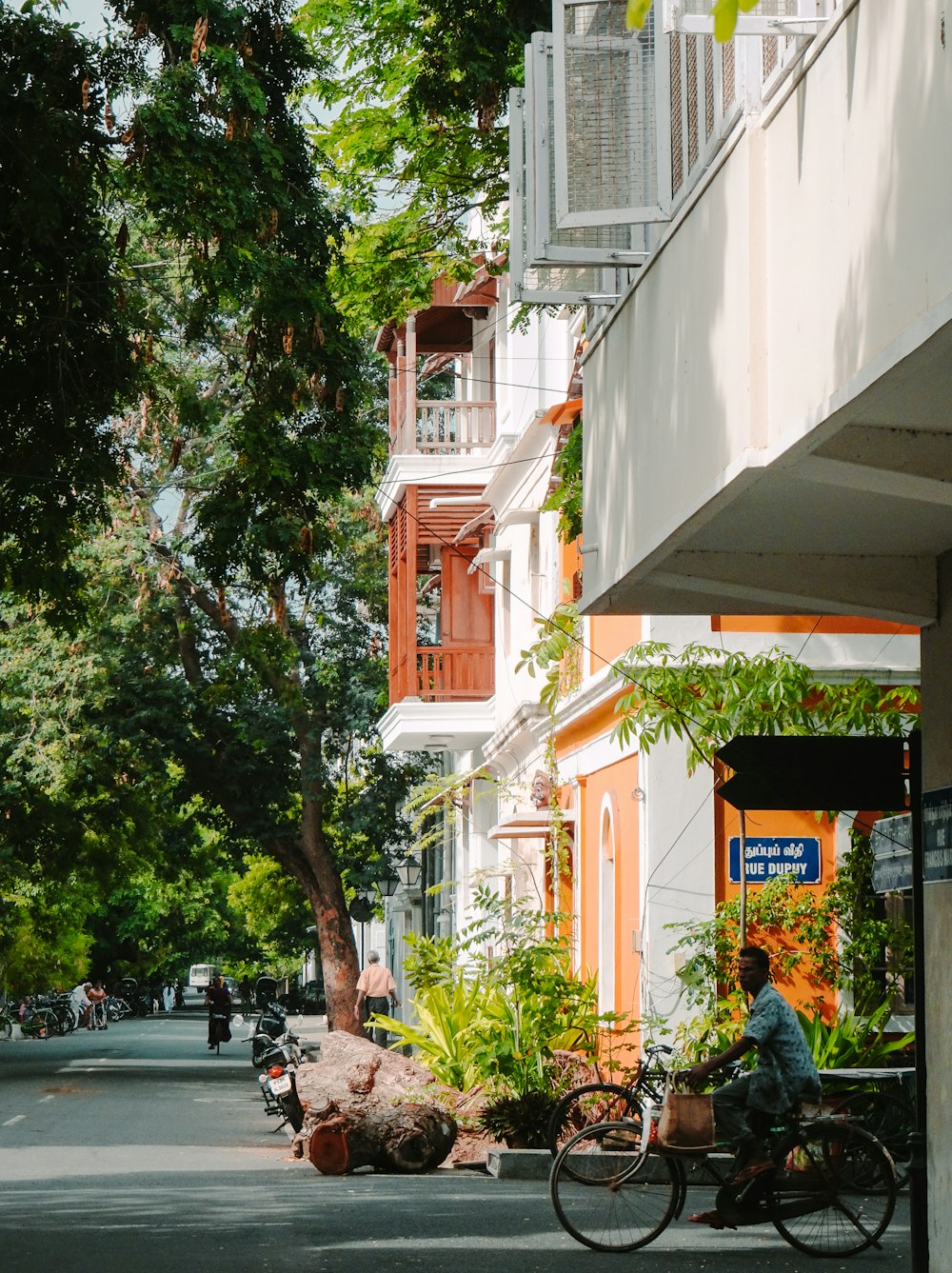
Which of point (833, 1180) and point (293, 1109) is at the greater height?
point (833, 1180)

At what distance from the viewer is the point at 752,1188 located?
35.7 feet

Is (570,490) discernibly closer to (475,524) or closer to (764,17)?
(764,17)

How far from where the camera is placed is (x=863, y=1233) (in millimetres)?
11281

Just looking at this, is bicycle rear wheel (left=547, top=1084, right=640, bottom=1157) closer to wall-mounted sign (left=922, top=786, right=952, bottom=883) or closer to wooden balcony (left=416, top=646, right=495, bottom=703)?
wall-mounted sign (left=922, top=786, right=952, bottom=883)

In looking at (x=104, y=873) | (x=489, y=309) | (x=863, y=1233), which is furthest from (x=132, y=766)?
(x=863, y=1233)

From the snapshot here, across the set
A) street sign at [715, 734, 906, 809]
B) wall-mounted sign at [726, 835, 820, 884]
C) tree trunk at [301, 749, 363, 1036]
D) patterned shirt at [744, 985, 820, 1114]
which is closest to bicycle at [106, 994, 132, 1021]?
tree trunk at [301, 749, 363, 1036]

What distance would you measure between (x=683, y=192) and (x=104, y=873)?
104 ft

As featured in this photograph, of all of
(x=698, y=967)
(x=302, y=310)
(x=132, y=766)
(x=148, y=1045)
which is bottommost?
(x=148, y=1045)

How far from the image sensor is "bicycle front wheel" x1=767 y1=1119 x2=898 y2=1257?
35.9ft

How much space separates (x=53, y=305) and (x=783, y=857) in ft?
25.9

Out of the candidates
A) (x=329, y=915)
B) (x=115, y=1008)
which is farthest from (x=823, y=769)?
(x=115, y=1008)

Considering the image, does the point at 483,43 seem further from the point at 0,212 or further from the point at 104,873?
the point at 104,873

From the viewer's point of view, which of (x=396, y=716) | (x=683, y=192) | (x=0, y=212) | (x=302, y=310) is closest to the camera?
(x=683, y=192)

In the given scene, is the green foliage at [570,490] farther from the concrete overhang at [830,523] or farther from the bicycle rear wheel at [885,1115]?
the bicycle rear wheel at [885,1115]
